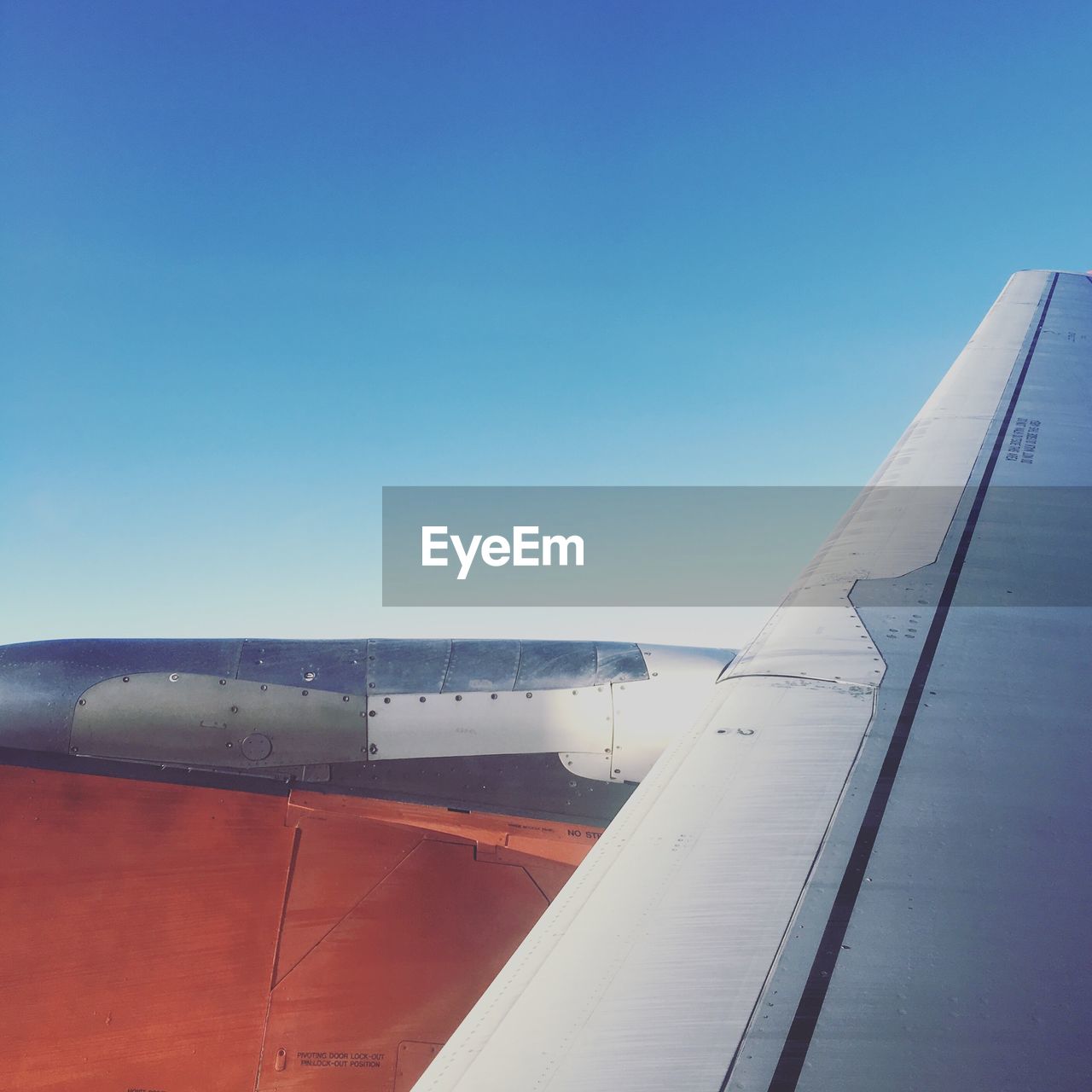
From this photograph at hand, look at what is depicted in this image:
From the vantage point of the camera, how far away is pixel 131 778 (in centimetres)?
576

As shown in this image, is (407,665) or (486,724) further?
(407,665)

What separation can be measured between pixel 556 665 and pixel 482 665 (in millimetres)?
549

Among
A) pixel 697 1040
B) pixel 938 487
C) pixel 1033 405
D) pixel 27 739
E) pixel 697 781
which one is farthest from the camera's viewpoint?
pixel 27 739

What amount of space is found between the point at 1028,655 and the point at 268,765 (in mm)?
4929

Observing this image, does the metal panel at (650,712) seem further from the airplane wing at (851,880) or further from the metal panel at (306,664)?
the airplane wing at (851,880)

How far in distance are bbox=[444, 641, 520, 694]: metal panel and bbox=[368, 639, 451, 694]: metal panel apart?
7 cm

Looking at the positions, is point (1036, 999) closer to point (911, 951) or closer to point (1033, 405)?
point (911, 951)

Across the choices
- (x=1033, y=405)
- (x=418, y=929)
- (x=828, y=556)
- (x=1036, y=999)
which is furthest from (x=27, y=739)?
(x=1033, y=405)

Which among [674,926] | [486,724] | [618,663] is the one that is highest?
[618,663]

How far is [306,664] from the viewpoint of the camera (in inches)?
→ 240

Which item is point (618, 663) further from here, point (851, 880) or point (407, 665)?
point (851, 880)

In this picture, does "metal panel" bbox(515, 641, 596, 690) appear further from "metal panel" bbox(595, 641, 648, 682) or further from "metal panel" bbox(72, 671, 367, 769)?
"metal panel" bbox(72, 671, 367, 769)

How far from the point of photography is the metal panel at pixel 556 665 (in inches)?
242

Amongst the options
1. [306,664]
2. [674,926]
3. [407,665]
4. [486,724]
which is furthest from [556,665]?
[674,926]
